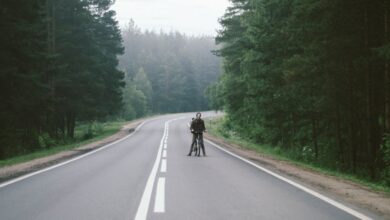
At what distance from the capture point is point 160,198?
8.48 m

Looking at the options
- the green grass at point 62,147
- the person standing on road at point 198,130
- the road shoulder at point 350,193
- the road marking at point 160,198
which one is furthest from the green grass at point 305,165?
the green grass at point 62,147

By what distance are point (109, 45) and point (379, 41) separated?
38.8 metres

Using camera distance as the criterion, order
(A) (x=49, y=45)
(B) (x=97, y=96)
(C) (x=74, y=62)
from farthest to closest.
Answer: (B) (x=97, y=96) < (C) (x=74, y=62) < (A) (x=49, y=45)

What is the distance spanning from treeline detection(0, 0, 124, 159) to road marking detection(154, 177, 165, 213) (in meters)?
14.4

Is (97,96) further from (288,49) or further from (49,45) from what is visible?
(288,49)

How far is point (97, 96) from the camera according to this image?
43.2 m

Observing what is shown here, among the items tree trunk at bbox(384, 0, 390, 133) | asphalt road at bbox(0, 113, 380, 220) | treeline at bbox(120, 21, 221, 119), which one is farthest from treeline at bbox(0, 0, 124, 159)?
treeline at bbox(120, 21, 221, 119)

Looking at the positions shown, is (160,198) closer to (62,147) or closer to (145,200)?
(145,200)

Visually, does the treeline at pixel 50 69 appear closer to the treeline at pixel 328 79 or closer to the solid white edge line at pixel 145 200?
the treeline at pixel 328 79

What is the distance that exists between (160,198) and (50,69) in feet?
75.6

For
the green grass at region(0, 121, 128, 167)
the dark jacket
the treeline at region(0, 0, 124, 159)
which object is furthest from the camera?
the treeline at region(0, 0, 124, 159)

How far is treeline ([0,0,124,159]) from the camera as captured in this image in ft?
76.3

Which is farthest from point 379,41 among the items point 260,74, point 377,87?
point 260,74

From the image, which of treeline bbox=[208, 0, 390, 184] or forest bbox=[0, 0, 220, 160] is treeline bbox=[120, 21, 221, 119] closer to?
forest bbox=[0, 0, 220, 160]
